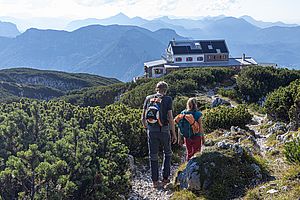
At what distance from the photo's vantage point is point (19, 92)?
262 feet

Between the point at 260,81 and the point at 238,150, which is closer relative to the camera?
the point at 238,150

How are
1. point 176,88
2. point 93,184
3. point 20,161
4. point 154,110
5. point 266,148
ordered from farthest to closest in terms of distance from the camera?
point 176,88
point 266,148
point 154,110
point 93,184
point 20,161

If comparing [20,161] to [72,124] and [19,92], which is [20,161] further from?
[19,92]

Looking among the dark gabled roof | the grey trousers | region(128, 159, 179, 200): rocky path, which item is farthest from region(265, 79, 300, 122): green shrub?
the dark gabled roof

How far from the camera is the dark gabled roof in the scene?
55844 millimetres

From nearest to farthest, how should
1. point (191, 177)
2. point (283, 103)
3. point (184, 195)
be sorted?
point (184, 195) < point (191, 177) < point (283, 103)

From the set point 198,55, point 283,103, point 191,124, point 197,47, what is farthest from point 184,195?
point 197,47

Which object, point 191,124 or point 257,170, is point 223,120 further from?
point 257,170

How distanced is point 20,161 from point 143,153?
4.94 m

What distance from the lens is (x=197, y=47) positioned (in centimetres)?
5709

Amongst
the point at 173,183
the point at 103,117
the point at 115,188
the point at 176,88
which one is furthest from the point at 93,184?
the point at 176,88

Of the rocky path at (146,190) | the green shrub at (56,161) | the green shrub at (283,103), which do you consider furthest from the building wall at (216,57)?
the green shrub at (56,161)

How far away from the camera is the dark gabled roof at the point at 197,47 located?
55.8 m

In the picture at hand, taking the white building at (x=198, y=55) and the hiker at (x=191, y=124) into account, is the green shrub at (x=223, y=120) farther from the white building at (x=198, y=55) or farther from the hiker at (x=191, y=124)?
the white building at (x=198, y=55)
